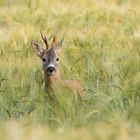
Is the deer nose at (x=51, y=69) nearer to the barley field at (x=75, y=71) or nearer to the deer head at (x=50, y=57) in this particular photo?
the deer head at (x=50, y=57)

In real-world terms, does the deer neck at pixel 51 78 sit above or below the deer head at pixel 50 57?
below

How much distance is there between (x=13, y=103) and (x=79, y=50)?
6.64 feet

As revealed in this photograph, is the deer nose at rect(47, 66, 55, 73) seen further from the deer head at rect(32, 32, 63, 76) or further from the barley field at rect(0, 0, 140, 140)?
the barley field at rect(0, 0, 140, 140)

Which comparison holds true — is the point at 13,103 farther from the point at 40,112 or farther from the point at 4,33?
the point at 4,33

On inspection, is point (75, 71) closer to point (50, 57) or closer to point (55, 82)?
point (50, 57)

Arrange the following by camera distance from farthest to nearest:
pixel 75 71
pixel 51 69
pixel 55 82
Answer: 1. pixel 75 71
2. pixel 51 69
3. pixel 55 82

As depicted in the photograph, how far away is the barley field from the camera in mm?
3973

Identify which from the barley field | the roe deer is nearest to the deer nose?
the roe deer

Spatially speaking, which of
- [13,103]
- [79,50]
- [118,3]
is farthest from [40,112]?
[118,3]

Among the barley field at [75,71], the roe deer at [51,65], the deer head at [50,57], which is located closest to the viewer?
the barley field at [75,71]

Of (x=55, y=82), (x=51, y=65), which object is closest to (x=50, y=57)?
(x=51, y=65)

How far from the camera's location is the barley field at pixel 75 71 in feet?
13.0

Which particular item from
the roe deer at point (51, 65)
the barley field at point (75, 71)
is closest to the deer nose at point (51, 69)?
the roe deer at point (51, 65)

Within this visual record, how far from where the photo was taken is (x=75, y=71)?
664 centimetres
